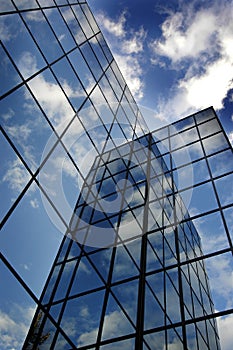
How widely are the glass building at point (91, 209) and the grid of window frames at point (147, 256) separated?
5 centimetres

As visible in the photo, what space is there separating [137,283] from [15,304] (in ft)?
15.3

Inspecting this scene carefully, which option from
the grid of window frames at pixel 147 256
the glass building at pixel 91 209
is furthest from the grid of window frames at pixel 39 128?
the grid of window frames at pixel 147 256

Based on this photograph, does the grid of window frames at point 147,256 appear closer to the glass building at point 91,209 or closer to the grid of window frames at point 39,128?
the glass building at point 91,209

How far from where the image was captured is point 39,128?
11703mm

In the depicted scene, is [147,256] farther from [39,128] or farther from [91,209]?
[39,128]

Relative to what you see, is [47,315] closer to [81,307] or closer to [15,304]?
[81,307]

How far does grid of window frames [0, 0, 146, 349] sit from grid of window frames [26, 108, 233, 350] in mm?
1460

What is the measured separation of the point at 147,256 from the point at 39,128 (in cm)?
653

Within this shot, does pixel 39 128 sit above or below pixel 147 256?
above

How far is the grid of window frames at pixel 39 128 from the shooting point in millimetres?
9070

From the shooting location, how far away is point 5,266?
8.52m

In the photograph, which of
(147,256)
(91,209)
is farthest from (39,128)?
(147,256)

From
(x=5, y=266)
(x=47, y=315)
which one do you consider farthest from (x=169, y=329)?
(x=5, y=266)

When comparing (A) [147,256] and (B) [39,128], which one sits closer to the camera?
(B) [39,128]
